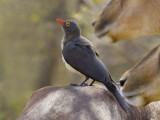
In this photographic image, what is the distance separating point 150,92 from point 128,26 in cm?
25

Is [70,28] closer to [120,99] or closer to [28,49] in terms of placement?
[120,99]

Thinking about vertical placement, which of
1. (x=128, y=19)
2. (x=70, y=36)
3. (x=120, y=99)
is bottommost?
(x=120, y=99)

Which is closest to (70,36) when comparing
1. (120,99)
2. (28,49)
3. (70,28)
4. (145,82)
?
(70,28)

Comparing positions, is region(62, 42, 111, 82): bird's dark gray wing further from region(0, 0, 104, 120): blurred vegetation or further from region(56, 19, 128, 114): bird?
region(0, 0, 104, 120): blurred vegetation

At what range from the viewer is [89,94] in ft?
7.97

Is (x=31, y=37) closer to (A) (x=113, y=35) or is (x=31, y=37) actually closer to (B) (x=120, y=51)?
(B) (x=120, y=51)

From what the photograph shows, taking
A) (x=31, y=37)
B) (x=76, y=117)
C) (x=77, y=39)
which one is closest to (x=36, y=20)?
(x=31, y=37)

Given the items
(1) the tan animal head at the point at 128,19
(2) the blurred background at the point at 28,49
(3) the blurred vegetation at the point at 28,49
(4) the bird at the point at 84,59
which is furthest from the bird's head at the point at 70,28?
(3) the blurred vegetation at the point at 28,49

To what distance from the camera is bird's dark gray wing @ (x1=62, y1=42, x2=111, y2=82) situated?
2736 mm

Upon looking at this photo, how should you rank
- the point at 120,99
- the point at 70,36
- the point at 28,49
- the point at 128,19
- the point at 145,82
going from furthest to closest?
the point at 28,49 < the point at 70,36 < the point at 120,99 < the point at 128,19 < the point at 145,82

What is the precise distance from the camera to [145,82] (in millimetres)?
1631

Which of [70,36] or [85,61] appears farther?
[70,36]

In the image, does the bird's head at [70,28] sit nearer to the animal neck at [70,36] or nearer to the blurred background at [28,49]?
the animal neck at [70,36]

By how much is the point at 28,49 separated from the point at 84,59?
9352 mm
